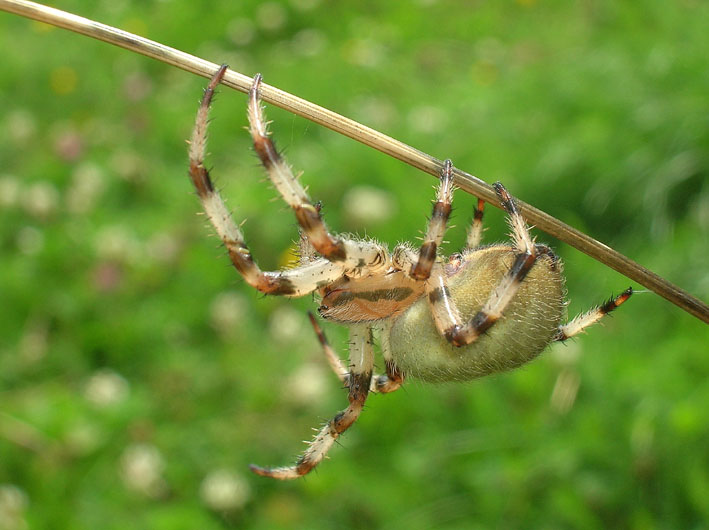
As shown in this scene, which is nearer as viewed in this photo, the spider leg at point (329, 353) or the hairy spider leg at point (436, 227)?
the hairy spider leg at point (436, 227)

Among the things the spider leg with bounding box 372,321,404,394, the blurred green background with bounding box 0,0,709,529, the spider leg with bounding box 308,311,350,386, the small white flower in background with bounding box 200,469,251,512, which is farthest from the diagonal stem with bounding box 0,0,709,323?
the small white flower in background with bounding box 200,469,251,512

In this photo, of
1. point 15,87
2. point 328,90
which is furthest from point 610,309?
point 15,87

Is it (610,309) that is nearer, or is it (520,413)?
(610,309)

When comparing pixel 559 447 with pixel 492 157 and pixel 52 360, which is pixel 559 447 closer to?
pixel 492 157

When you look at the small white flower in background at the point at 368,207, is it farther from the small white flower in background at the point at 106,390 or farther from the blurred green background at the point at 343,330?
the small white flower in background at the point at 106,390

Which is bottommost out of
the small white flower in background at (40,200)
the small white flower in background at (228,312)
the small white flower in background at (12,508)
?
the small white flower in background at (12,508)

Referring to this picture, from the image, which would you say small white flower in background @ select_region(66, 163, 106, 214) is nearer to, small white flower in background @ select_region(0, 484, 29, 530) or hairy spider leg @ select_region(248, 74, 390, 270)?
small white flower in background @ select_region(0, 484, 29, 530)

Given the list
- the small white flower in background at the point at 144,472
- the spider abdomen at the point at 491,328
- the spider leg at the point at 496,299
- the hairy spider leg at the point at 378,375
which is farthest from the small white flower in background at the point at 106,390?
the spider leg at the point at 496,299
